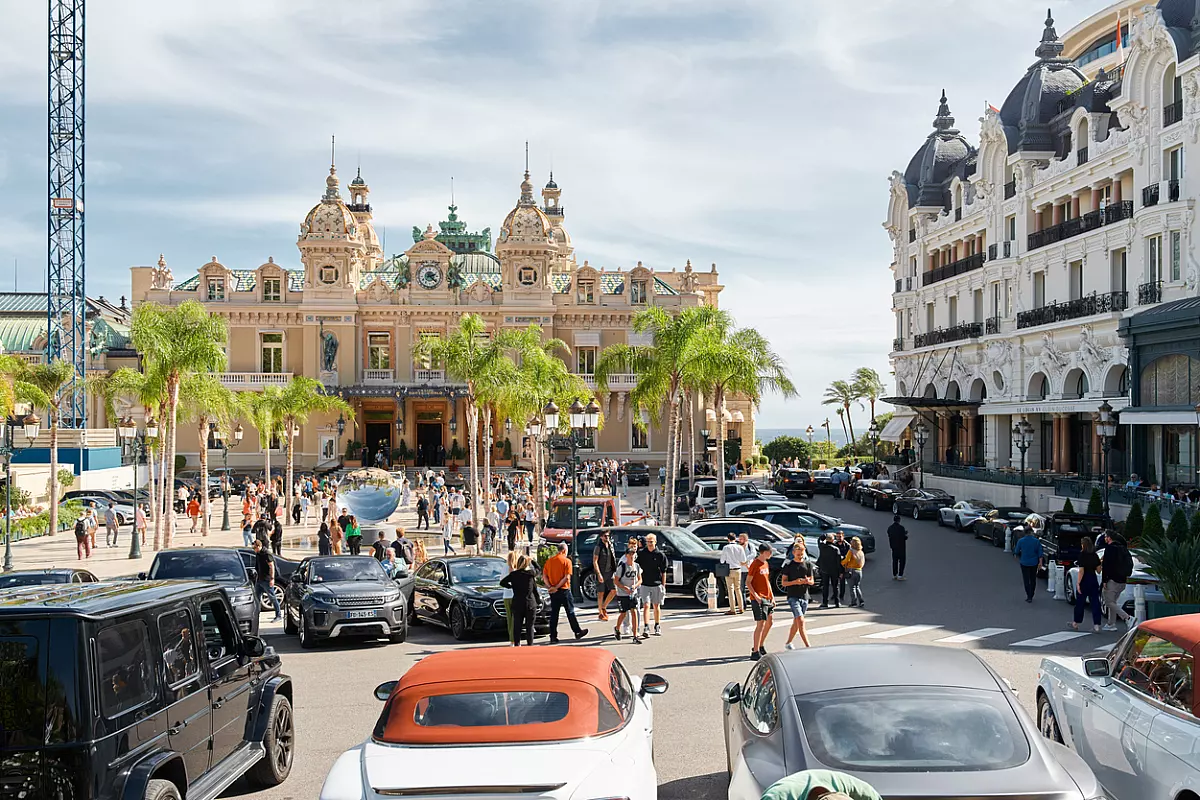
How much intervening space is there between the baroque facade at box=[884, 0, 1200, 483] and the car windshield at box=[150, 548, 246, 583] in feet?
95.2

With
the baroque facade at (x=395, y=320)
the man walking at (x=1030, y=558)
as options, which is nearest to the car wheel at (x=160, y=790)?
the man walking at (x=1030, y=558)

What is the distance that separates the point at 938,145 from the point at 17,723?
58.9 metres

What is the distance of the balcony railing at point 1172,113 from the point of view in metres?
33.9

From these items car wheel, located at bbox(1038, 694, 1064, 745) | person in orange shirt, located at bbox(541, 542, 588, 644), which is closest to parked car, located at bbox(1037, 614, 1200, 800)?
car wheel, located at bbox(1038, 694, 1064, 745)

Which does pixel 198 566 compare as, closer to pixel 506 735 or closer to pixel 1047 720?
pixel 506 735

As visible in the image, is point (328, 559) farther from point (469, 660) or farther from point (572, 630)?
point (469, 660)

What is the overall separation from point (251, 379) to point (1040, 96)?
154 ft

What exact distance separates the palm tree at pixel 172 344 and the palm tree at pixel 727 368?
569 inches

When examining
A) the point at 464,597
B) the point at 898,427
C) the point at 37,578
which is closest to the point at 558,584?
the point at 464,597

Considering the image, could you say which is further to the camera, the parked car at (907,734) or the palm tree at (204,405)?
the palm tree at (204,405)

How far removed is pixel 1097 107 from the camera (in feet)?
133

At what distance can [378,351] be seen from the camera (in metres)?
68.4

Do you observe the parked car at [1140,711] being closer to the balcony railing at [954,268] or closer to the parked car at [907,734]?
the parked car at [907,734]

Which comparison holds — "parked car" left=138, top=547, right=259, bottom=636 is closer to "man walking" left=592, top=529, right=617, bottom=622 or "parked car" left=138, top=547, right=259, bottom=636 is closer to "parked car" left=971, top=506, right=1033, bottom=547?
"man walking" left=592, top=529, right=617, bottom=622
